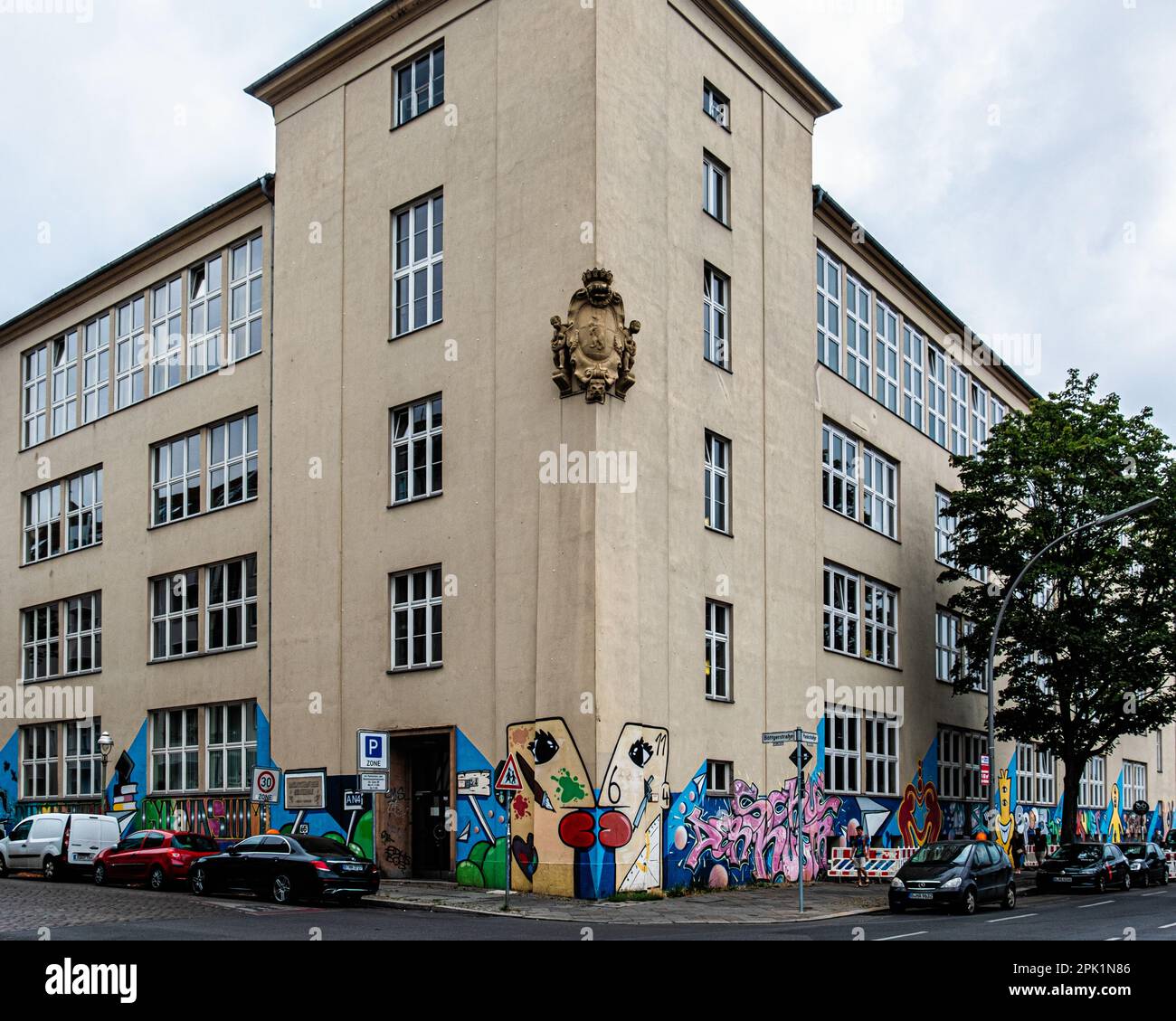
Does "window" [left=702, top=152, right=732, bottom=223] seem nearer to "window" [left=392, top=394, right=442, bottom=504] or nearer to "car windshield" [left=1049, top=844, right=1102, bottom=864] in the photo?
"window" [left=392, top=394, right=442, bottom=504]

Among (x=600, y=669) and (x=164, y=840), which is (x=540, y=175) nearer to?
(x=600, y=669)

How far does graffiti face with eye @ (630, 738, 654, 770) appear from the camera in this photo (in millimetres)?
25109

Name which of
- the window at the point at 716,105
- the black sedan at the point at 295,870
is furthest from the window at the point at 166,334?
the black sedan at the point at 295,870

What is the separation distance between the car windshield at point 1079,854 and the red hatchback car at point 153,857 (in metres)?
→ 19.6

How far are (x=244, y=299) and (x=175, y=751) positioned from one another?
11460 millimetres

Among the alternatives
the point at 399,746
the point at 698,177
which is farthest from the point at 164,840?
the point at 698,177

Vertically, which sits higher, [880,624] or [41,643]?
[880,624]

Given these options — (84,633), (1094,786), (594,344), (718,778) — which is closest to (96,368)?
(84,633)

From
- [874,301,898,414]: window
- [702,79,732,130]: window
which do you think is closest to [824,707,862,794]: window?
[874,301,898,414]: window

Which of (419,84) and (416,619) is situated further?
(419,84)

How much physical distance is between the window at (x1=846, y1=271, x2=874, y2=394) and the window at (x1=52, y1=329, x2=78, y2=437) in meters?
22.3

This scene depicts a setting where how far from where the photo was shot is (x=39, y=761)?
39375 mm

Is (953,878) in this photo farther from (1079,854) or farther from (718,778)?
(1079,854)

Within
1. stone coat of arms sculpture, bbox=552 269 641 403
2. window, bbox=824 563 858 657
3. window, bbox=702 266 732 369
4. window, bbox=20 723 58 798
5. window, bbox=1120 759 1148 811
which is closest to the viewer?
stone coat of arms sculpture, bbox=552 269 641 403
